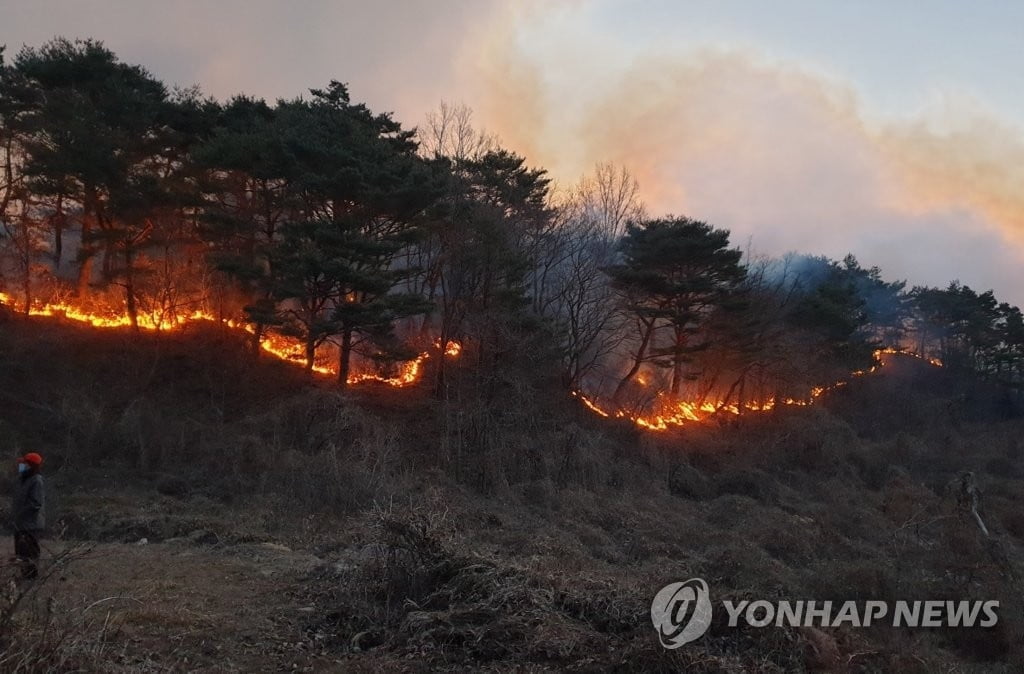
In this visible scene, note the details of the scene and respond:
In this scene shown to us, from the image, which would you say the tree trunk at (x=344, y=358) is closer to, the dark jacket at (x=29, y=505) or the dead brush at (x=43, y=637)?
the dark jacket at (x=29, y=505)

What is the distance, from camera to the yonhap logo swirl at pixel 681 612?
6059 mm

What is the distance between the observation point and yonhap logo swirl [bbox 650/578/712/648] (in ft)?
19.9

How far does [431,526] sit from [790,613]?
4.02m

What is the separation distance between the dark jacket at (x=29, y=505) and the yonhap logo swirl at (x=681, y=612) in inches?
296

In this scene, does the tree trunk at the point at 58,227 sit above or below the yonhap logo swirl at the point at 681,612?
above

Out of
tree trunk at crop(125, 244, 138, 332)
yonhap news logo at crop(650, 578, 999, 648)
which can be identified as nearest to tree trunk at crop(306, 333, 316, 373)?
tree trunk at crop(125, 244, 138, 332)

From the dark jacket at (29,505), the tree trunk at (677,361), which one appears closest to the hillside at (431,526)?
the dark jacket at (29,505)

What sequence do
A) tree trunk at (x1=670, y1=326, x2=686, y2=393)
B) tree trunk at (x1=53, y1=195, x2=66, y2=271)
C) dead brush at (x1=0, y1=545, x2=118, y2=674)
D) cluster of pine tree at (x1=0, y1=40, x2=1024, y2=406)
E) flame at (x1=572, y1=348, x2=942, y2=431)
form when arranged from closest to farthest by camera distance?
dead brush at (x1=0, y1=545, x2=118, y2=674) < cluster of pine tree at (x1=0, y1=40, x2=1024, y2=406) < tree trunk at (x1=53, y1=195, x2=66, y2=271) < flame at (x1=572, y1=348, x2=942, y2=431) < tree trunk at (x1=670, y1=326, x2=686, y2=393)

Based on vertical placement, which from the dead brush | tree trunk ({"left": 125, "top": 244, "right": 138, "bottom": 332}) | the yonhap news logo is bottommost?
the dead brush

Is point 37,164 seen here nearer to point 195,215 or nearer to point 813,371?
point 195,215

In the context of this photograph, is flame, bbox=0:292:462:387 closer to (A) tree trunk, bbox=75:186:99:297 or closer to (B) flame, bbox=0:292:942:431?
(B) flame, bbox=0:292:942:431

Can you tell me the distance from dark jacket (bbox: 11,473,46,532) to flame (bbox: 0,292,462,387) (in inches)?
548

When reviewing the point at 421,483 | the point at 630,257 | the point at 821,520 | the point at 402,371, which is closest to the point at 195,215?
the point at 402,371

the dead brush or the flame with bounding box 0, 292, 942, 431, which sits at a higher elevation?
the flame with bounding box 0, 292, 942, 431
